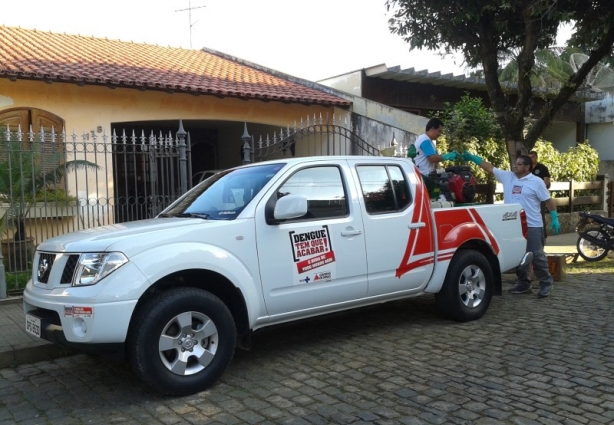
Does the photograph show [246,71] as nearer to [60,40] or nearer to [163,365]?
[60,40]

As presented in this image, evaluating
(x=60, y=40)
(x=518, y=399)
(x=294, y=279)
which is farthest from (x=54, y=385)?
(x=60, y=40)

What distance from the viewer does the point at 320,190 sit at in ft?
16.7

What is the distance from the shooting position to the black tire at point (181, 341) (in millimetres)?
3955

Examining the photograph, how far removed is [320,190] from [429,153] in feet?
7.33

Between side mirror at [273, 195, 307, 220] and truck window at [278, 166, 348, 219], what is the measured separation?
30cm

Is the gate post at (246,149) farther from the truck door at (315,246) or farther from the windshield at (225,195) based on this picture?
the truck door at (315,246)

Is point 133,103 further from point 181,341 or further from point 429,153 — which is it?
point 181,341

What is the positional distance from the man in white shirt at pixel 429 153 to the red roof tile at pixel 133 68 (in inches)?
249

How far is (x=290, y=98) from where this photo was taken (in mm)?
13242

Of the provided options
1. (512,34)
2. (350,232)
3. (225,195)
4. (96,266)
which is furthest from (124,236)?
(512,34)

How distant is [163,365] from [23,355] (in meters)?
1.96

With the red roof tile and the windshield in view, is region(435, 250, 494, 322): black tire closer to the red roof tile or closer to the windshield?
the windshield

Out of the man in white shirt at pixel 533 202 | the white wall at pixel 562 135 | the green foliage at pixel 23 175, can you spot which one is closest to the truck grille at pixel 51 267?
the green foliage at pixel 23 175

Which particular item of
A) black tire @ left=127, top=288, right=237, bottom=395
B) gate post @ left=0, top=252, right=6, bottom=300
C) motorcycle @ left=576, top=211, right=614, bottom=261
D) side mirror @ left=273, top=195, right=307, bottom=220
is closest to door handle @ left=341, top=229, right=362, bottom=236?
side mirror @ left=273, top=195, right=307, bottom=220
